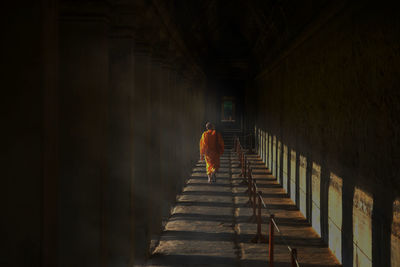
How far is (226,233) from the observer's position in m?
7.94

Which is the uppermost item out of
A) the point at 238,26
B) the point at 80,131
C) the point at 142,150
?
the point at 238,26

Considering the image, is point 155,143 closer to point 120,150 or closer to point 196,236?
point 196,236

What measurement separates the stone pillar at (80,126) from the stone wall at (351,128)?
2993 millimetres

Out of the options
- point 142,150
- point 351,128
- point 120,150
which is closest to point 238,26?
point 142,150

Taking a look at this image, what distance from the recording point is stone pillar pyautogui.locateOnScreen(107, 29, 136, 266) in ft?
17.2

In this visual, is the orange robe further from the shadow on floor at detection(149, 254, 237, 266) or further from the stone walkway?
the shadow on floor at detection(149, 254, 237, 266)

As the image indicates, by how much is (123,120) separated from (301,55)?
552cm

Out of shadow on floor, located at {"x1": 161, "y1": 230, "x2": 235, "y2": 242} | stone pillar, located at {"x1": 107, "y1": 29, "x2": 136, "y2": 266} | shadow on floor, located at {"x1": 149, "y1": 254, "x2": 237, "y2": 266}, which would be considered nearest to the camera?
stone pillar, located at {"x1": 107, "y1": 29, "x2": 136, "y2": 266}

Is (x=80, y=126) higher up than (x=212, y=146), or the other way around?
(x=80, y=126)

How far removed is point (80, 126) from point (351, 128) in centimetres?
356

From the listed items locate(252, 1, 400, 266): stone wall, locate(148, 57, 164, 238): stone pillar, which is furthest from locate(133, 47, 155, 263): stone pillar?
locate(252, 1, 400, 266): stone wall

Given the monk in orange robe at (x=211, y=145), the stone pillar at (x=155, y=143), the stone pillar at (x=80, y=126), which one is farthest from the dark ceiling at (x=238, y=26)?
the stone pillar at (x=80, y=126)

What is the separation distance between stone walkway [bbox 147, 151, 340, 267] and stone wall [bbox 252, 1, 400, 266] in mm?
374

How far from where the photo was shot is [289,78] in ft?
37.0
